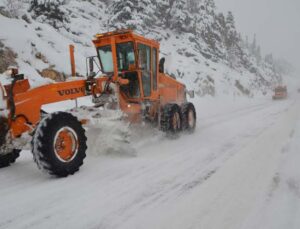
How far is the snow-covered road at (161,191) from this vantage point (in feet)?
11.7

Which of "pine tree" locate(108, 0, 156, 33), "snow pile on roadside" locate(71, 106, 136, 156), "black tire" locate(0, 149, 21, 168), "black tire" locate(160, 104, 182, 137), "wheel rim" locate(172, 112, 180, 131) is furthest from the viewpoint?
"pine tree" locate(108, 0, 156, 33)

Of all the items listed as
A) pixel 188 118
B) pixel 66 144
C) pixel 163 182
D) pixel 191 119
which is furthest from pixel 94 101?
pixel 191 119

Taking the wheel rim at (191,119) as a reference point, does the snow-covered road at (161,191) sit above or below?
below

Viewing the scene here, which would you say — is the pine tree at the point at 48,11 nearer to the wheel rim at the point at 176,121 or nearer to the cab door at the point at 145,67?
the cab door at the point at 145,67

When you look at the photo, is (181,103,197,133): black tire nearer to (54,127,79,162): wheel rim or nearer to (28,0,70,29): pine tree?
(54,127,79,162): wheel rim

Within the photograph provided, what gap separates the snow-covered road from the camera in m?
3.58

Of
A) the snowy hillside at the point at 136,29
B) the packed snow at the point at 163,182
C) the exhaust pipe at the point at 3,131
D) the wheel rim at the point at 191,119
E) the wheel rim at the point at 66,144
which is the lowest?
the packed snow at the point at 163,182

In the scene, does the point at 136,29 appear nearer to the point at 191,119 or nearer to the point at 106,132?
the point at 191,119

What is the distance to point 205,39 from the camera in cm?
4319

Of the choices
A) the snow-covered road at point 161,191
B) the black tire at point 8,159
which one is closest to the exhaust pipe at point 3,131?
the snow-covered road at point 161,191

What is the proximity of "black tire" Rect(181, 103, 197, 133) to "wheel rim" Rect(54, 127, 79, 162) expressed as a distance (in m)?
5.34

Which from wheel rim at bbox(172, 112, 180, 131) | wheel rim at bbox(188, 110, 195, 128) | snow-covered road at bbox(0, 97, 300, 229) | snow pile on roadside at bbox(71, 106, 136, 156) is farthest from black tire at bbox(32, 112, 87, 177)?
wheel rim at bbox(188, 110, 195, 128)

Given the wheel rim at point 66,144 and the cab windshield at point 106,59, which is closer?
the wheel rim at point 66,144

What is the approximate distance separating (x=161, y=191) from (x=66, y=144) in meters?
1.95
